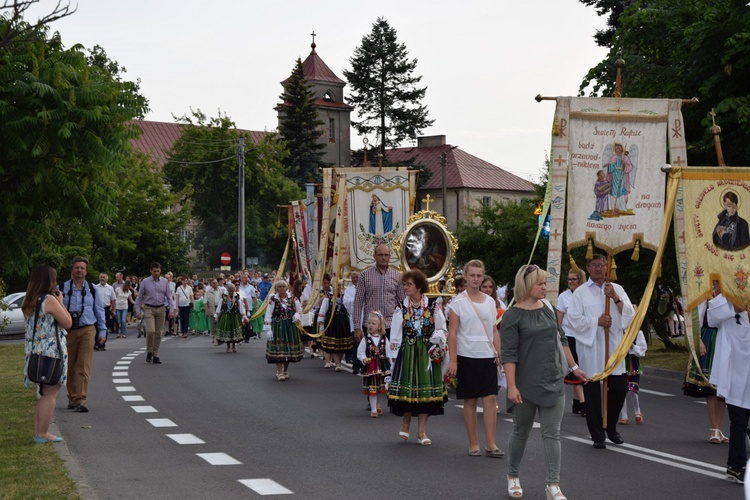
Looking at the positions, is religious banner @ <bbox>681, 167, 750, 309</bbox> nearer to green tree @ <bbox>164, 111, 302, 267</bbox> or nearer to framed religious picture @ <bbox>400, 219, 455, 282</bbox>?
framed religious picture @ <bbox>400, 219, 455, 282</bbox>

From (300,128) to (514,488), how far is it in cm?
8926

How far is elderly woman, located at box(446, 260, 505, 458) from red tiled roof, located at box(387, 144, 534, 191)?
93066mm

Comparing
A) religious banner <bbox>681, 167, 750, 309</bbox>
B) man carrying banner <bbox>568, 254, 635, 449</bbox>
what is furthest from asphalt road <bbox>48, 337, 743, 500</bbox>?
religious banner <bbox>681, 167, 750, 309</bbox>

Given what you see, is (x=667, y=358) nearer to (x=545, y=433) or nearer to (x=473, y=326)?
(x=473, y=326)

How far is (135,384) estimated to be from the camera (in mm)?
19828

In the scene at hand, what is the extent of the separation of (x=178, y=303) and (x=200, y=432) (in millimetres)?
26761

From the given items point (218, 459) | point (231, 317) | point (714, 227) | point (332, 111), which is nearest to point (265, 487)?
point (218, 459)

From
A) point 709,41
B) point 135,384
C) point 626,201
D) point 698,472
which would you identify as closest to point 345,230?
point 135,384

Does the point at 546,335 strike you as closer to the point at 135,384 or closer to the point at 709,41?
the point at 135,384

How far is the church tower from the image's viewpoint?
119375 mm

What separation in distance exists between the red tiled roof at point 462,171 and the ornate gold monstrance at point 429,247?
272ft

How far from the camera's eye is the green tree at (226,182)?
293ft

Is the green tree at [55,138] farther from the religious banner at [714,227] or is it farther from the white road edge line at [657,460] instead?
the religious banner at [714,227]

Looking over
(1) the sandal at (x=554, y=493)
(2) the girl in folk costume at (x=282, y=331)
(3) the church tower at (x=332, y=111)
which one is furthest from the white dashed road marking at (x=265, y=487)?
(3) the church tower at (x=332, y=111)
